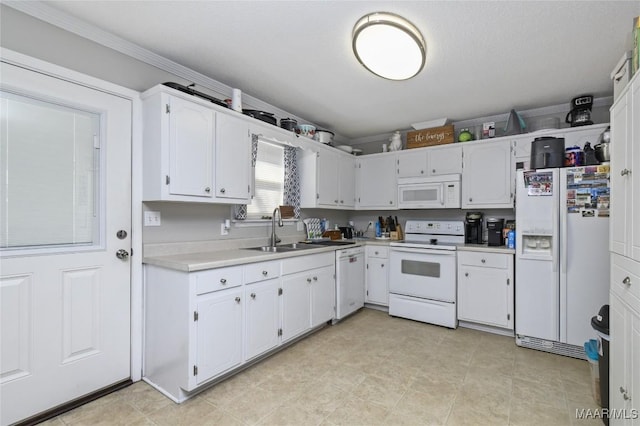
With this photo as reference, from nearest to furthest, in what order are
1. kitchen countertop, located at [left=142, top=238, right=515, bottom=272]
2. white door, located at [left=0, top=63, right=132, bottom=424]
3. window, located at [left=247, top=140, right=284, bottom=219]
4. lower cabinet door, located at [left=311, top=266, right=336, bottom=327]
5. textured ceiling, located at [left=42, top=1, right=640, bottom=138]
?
1. white door, located at [left=0, top=63, right=132, bottom=424]
2. textured ceiling, located at [left=42, top=1, right=640, bottom=138]
3. kitchen countertop, located at [left=142, top=238, right=515, bottom=272]
4. lower cabinet door, located at [left=311, top=266, right=336, bottom=327]
5. window, located at [left=247, top=140, right=284, bottom=219]

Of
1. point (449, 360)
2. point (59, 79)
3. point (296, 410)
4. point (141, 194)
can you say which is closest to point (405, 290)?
point (449, 360)

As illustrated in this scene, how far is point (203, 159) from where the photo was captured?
92.9 inches

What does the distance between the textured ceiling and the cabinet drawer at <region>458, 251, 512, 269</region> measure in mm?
1667

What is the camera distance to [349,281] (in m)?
3.64

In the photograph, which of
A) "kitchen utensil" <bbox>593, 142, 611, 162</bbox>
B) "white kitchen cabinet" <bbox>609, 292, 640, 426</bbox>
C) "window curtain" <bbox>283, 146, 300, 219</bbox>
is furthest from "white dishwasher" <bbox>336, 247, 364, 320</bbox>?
"kitchen utensil" <bbox>593, 142, 611, 162</bbox>

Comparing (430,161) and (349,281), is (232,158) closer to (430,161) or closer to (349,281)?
(349,281)

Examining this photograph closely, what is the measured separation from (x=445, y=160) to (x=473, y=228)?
91 cm

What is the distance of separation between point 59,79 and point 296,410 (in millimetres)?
2573

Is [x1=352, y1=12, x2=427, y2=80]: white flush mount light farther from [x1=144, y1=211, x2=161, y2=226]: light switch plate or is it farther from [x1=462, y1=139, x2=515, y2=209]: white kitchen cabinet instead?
[x1=144, y1=211, x2=161, y2=226]: light switch plate

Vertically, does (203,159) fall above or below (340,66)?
below

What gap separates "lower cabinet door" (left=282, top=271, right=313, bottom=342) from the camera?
8.77 ft

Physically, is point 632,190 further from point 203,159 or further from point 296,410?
point 203,159

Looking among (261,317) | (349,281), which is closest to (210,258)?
(261,317)

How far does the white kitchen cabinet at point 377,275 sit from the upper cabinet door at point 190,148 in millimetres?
2323
